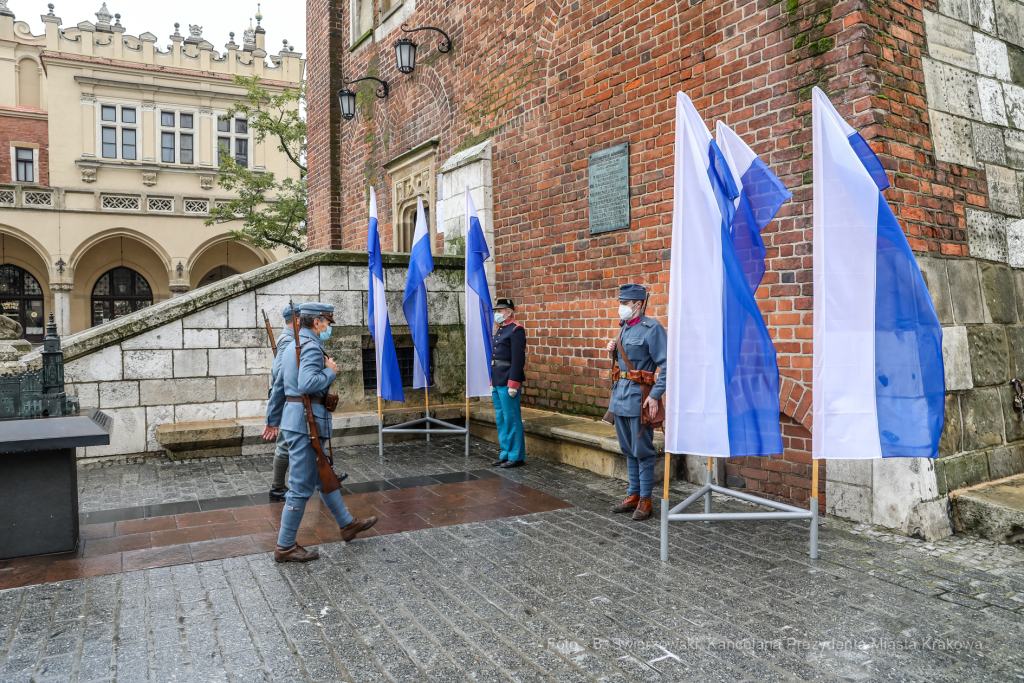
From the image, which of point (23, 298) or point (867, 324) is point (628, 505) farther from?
point (23, 298)

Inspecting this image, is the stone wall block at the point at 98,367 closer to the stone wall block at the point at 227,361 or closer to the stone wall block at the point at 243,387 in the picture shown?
the stone wall block at the point at 227,361

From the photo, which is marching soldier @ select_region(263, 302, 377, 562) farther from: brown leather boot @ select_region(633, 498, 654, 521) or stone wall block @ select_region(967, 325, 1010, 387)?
stone wall block @ select_region(967, 325, 1010, 387)

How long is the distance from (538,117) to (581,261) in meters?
2.02

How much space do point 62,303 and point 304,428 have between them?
79.1 ft

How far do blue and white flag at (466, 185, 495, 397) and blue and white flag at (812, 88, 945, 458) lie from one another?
4.25 m

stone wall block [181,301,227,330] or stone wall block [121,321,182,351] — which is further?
stone wall block [181,301,227,330]

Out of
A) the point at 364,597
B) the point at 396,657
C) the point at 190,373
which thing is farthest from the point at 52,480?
the point at 190,373

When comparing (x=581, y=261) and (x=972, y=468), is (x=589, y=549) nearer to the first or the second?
(x=972, y=468)

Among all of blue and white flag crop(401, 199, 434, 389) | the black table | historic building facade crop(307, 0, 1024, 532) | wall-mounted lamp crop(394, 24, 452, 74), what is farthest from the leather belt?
wall-mounted lamp crop(394, 24, 452, 74)

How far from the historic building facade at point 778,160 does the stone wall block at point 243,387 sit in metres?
3.22

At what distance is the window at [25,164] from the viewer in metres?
28.7

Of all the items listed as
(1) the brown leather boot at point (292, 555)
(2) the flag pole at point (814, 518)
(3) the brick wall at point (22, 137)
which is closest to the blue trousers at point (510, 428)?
(1) the brown leather boot at point (292, 555)

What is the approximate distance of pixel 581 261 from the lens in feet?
26.6

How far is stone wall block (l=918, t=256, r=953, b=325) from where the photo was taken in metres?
5.23
